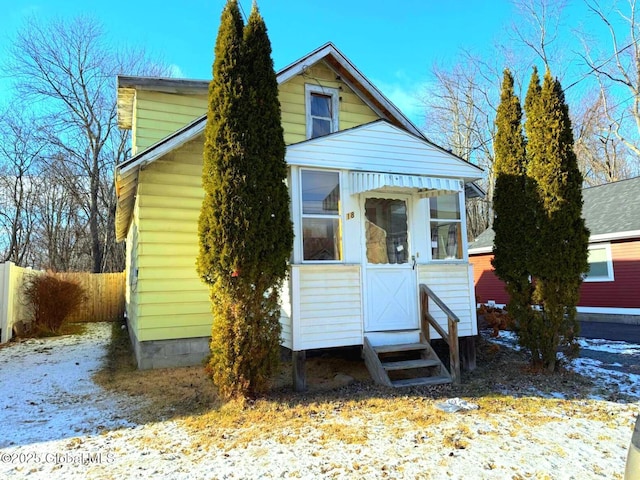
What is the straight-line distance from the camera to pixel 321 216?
236 inches

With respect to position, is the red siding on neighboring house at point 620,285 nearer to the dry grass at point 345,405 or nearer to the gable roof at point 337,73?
the gable roof at point 337,73

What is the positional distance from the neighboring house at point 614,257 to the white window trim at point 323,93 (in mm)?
8210

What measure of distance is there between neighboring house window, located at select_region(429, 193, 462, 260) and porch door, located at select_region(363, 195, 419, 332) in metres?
0.52

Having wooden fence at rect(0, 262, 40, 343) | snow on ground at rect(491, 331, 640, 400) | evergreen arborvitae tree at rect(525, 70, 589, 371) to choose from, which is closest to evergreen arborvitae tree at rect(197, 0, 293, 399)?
evergreen arborvitae tree at rect(525, 70, 589, 371)

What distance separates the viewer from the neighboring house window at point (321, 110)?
8.91 meters

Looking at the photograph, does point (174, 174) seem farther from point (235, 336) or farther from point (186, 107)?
point (235, 336)

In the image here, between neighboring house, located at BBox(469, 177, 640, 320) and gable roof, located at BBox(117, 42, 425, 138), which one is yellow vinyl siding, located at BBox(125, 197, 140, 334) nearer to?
gable roof, located at BBox(117, 42, 425, 138)

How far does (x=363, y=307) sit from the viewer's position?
6.00m

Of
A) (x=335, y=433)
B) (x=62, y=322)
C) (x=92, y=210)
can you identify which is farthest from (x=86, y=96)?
(x=335, y=433)

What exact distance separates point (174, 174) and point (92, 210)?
17183 millimetres

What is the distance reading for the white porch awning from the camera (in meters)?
5.89

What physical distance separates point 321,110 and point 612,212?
38.0ft

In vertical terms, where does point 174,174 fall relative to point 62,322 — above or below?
above

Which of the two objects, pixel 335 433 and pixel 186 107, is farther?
pixel 186 107
